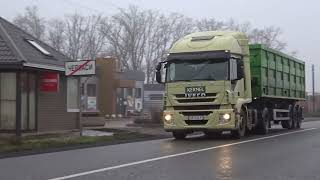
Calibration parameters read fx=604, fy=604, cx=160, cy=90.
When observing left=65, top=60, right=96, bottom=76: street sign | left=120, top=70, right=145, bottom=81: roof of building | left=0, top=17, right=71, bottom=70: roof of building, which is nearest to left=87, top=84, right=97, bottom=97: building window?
left=120, top=70, right=145, bottom=81: roof of building

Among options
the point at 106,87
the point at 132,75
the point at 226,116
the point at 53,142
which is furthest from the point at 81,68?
the point at 132,75

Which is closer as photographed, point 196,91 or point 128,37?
point 196,91

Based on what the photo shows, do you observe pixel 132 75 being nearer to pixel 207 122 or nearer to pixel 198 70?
pixel 198 70

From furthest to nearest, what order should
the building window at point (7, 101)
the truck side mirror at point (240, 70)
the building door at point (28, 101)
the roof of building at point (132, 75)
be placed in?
the roof of building at point (132, 75)
the building door at point (28, 101)
the building window at point (7, 101)
the truck side mirror at point (240, 70)

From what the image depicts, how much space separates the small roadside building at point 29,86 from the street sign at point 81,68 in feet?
7.50

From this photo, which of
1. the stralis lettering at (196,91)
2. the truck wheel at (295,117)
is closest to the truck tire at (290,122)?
the truck wheel at (295,117)

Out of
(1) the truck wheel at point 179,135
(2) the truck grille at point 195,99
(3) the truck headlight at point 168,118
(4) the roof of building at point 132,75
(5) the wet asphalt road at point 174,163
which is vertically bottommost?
(5) the wet asphalt road at point 174,163

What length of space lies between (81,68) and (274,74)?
9.00m

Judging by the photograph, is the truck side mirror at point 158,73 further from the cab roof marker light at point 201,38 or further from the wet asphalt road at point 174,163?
the wet asphalt road at point 174,163

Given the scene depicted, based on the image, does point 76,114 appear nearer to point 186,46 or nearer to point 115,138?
point 115,138

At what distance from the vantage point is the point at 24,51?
82.3ft

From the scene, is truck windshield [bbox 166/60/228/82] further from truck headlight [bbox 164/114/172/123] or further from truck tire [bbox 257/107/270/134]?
truck tire [bbox 257/107/270/134]

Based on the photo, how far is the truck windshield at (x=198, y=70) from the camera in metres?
20.9

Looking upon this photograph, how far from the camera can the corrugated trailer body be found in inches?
963
